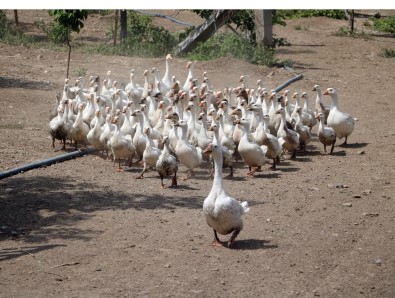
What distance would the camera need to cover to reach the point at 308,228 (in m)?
7.33

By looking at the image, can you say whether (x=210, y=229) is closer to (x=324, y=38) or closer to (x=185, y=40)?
(x=185, y=40)

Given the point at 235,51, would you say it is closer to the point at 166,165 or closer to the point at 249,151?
the point at 249,151

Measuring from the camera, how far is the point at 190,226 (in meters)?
7.33

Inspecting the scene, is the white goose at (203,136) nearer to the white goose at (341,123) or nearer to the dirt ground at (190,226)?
the dirt ground at (190,226)

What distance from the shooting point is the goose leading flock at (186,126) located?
9.31 metres

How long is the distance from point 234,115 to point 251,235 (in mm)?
3532

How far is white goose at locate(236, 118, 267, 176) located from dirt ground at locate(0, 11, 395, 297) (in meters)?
0.19

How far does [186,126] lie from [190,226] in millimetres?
2255

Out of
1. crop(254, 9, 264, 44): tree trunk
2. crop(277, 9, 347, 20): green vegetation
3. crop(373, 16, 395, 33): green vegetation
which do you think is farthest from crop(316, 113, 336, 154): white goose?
crop(277, 9, 347, 20): green vegetation

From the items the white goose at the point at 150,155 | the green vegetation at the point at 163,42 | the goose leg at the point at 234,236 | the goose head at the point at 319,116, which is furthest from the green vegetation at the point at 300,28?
the goose leg at the point at 234,236

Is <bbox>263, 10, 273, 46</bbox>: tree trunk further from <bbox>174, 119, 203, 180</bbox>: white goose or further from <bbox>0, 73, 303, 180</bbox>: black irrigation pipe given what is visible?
<bbox>174, 119, 203, 180</bbox>: white goose

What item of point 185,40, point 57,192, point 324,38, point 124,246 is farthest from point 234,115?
point 324,38

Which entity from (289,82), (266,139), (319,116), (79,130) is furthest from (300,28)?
(266,139)

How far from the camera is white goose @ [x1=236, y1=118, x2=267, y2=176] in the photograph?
9305 millimetres
